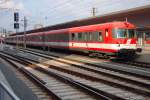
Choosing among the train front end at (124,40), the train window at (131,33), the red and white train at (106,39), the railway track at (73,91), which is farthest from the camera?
the train window at (131,33)

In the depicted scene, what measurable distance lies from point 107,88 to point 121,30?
13.0m

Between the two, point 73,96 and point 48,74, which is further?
point 48,74

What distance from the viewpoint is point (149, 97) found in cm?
1130

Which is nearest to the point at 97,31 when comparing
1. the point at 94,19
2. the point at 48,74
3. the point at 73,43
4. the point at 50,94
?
the point at 73,43

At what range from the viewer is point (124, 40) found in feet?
84.5

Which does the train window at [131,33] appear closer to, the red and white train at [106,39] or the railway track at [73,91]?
the red and white train at [106,39]

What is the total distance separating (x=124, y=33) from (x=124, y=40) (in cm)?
64

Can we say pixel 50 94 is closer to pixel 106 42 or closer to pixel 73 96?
pixel 73 96

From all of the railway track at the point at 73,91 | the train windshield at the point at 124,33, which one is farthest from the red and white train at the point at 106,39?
the railway track at the point at 73,91

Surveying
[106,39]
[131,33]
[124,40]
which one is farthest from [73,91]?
[131,33]

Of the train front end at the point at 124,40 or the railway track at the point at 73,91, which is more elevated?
the train front end at the point at 124,40

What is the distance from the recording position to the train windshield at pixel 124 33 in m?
25.7

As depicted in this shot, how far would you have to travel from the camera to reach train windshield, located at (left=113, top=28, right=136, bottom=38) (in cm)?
2570

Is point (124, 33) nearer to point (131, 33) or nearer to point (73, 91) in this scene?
point (131, 33)
